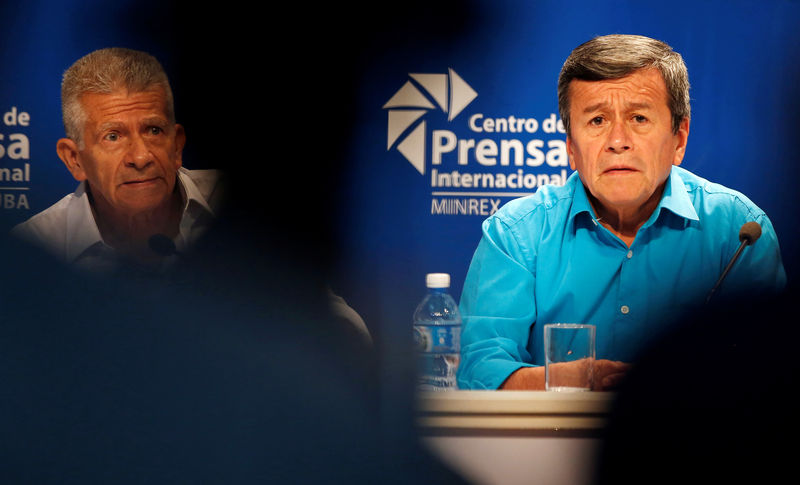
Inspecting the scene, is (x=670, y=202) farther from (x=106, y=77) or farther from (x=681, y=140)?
(x=106, y=77)

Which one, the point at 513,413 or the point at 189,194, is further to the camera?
the point at 189,194

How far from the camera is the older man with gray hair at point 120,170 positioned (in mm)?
2229

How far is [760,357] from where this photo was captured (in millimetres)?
1418

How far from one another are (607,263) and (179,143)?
1.19 meters

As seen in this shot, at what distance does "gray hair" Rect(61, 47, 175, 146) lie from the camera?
88.7 inches

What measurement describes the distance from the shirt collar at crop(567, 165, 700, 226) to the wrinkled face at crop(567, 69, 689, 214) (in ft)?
0.09

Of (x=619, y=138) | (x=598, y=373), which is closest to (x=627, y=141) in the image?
(x=619, y=138)

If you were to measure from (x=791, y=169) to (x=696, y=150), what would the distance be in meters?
0.25

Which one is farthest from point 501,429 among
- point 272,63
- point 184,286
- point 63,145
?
point 63,145

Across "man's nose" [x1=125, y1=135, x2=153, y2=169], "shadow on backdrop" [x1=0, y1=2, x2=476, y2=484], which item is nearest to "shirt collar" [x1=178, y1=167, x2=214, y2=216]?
"man's nose" [x1=125, y1=135, x2=153, y2=169]

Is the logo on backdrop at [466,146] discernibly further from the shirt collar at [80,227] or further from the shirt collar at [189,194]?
the shirt collar at [80,227]

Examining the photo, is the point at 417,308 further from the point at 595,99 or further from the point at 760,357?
the point at 760,357

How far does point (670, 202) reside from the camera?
2027mm

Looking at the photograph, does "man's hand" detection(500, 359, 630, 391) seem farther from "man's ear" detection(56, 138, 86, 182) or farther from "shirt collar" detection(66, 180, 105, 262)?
"man's ear" detection(56, 138, 86, 182)
